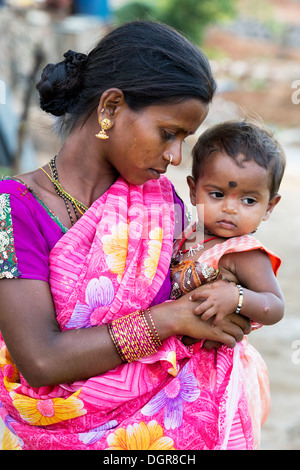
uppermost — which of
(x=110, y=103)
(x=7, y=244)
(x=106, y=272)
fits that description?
(x=110, y=103)

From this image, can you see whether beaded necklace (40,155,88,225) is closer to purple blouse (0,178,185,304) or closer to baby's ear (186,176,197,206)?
purple blouse (0,178,185,304)

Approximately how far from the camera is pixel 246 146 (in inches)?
82.3

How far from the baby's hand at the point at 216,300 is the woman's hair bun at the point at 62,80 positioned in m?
0.79

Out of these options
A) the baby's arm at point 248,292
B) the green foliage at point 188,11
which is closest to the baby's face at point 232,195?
the baby's arm at point 248,292

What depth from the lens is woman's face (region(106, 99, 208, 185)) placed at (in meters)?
1.94

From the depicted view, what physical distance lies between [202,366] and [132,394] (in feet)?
0.82

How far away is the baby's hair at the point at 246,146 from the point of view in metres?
2.09

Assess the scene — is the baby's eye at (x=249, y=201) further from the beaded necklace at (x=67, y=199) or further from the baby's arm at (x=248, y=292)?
the beaded necklace at (x=67, y=199)

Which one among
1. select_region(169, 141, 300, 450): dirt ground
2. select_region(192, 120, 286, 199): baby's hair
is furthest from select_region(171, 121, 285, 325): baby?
select_region(169, 141, 300, 450): dirt ground

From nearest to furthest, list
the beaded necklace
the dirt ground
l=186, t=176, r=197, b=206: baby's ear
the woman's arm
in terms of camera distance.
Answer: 1. the woman's arm
2. the beaded necklace
3. l=186, t=176, r=197, b=206: baby's ear
4. the dirt ground

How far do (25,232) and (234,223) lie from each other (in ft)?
2.23

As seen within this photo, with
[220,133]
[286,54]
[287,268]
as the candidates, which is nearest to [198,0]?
[286,54]

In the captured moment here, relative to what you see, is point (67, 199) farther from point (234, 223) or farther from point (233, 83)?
point (233, 83)

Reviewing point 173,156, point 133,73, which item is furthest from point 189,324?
point 133,73
